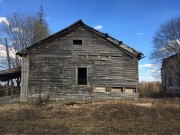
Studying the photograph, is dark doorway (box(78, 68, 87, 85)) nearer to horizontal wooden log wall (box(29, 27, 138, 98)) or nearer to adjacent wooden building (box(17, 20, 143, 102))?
adjacent wooden building (box(17, 20, 143, 102))

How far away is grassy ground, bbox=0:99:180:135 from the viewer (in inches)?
444

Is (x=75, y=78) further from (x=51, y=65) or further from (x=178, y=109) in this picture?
(x=178, y=109)

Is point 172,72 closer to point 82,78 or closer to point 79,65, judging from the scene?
point 82,78

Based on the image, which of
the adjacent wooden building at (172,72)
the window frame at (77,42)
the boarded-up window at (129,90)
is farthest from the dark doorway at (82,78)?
the adjacent wooden building at (172,72)

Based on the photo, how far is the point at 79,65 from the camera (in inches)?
829

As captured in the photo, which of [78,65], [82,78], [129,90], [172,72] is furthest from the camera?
[172,72]

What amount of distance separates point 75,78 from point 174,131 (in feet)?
35.6

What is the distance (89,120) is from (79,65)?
7.49 m

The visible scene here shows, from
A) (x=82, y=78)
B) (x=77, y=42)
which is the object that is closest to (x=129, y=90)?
(x=82, y=78)

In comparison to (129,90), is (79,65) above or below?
above

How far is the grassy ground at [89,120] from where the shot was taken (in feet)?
37.0

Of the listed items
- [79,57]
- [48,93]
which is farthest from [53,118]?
[79,57]

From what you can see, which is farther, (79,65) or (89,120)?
(79,65)

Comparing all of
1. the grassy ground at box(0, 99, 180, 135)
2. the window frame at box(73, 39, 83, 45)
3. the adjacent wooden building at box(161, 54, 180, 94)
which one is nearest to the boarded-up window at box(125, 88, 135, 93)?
the grassy ground at box(0, 99, 180, 135)
